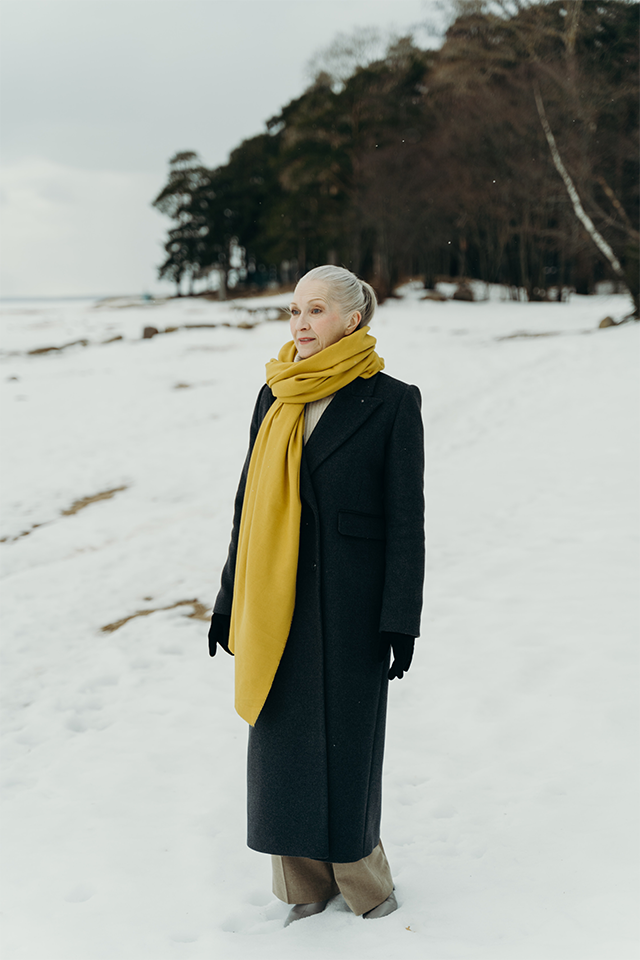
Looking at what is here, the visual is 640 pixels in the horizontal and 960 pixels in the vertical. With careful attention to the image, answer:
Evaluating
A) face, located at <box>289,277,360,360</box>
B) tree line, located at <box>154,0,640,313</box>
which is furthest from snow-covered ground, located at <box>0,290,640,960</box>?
tree line, located at <box>154,0,640,313</box>

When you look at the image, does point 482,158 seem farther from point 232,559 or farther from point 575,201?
point 232,559

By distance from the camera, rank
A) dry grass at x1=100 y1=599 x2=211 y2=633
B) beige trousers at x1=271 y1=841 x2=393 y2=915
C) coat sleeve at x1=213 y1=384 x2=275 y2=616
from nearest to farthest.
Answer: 1. beige trousers at x1=271 y1=841 x2=393 y2=915
2. coat sleeve at x1=213 y1=384 x2=275 y2=616
3. dry grass at x1=100 y1=599 x2=211 y2=633

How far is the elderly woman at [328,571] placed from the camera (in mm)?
2029

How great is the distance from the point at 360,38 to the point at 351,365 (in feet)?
98.8

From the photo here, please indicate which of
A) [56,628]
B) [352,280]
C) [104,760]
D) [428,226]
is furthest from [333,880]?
[428,226]

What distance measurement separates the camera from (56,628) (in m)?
4.70

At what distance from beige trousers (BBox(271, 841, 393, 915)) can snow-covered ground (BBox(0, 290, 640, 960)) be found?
0.06 m

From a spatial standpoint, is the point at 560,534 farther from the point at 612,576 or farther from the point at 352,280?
the point at 352,280

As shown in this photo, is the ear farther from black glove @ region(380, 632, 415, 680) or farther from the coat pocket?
black glove @ region(380, 632, 415, 680)

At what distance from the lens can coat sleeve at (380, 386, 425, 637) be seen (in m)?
2.00

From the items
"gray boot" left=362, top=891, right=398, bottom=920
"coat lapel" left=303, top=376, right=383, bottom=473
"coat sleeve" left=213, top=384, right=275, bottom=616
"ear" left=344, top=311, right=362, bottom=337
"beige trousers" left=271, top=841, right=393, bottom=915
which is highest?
"ear" left=344, top=311, right=362, bottom=337

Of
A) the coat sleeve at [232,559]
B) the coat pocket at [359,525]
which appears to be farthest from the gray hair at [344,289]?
the coat pocket at [359,525]

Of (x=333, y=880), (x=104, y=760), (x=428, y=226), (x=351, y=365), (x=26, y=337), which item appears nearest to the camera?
(x=351, y=365)

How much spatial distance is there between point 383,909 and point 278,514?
4.12ft
